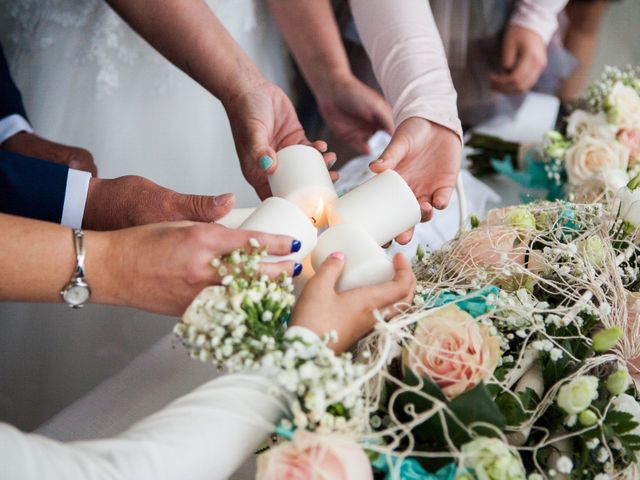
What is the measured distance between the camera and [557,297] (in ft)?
2.59

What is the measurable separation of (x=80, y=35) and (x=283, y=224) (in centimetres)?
99

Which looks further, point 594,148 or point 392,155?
point 594,148

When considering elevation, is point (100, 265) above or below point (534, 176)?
above

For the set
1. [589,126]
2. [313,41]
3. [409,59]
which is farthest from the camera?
[313,41]

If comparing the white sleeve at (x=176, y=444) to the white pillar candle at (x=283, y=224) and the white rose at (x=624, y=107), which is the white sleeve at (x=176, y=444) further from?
the white rose at (x=624, y=107)

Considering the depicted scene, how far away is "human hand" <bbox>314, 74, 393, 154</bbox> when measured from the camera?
5.30 ft

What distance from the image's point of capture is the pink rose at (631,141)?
1277 millimetres

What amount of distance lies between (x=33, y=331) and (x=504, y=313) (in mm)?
1045

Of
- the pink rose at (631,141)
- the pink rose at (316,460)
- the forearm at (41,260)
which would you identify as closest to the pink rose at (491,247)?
the pink rose at (316,460)

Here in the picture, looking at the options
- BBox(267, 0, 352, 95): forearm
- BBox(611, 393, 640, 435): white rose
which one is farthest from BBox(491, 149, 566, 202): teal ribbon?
BBox(611, 393, 640, 435): white rose

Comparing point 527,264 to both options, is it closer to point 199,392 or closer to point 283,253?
point 283,253

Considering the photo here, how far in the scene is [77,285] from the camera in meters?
0.67

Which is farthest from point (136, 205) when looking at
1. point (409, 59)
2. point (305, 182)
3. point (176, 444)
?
point (409, 59)

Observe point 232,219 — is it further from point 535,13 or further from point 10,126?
point 535,13
